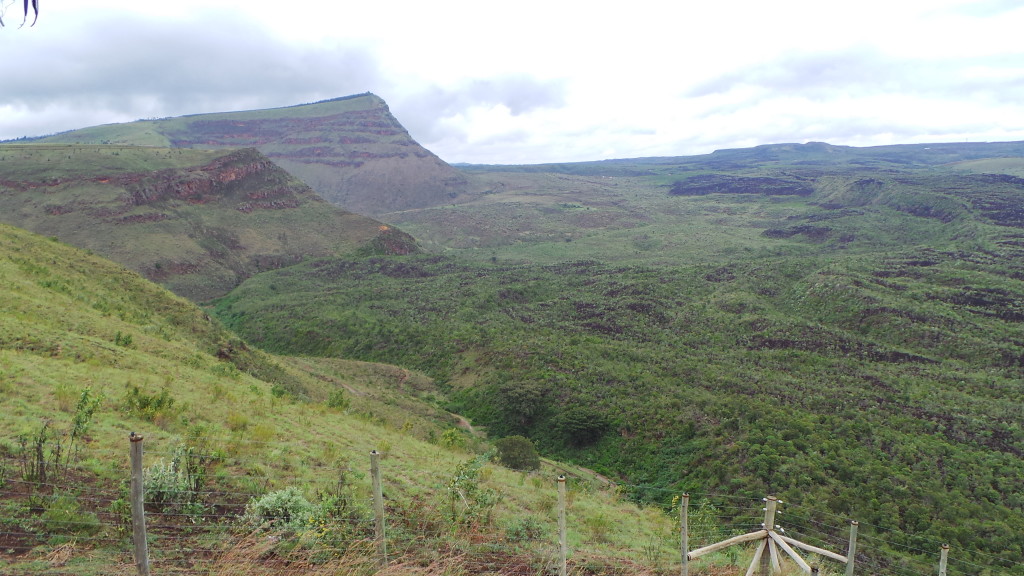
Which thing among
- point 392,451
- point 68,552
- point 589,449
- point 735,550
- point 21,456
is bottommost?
point 589,449

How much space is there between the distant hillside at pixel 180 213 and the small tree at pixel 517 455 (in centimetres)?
5470

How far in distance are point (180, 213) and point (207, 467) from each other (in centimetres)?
7768

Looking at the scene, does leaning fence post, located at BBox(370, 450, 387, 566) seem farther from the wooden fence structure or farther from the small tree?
the small tree

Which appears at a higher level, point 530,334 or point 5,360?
point 5,360

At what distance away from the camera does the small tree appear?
2000cm

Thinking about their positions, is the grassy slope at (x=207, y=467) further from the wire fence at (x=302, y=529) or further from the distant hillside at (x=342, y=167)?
the distant hillside at (x=342, y=167)

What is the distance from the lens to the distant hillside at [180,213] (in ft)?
200

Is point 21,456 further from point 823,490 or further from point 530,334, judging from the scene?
point 530,334

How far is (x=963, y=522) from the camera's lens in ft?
56.4

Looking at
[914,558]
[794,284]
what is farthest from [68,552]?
[794,284]

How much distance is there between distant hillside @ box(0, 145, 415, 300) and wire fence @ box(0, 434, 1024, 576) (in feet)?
205

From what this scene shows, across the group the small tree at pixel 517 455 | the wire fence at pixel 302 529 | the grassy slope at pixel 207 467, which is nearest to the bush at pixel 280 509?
the wire fence at pixel 302 529

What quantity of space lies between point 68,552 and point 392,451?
25.0 ft

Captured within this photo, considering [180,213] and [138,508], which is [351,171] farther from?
[138,508]
